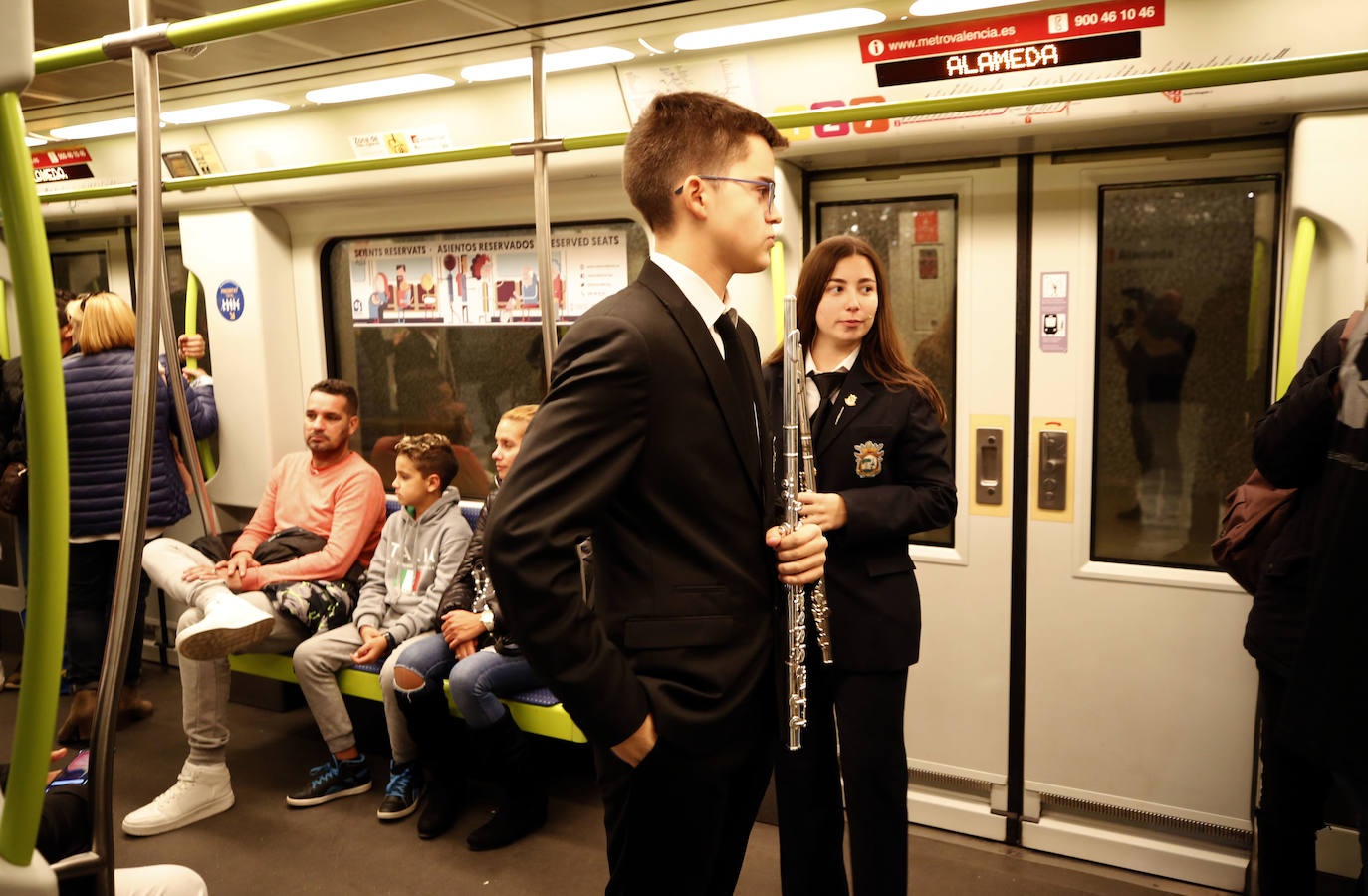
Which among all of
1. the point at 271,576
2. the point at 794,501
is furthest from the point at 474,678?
the point at 794,501

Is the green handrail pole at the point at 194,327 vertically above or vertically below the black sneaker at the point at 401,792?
above

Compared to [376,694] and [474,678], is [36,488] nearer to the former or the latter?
[474,678]

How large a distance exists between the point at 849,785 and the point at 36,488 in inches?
82.8

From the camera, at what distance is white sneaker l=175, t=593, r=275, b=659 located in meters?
3.43

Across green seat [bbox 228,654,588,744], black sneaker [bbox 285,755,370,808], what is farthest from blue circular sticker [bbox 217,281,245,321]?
black sneaker [bbox 285,755,370,808]

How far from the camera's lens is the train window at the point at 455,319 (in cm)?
454

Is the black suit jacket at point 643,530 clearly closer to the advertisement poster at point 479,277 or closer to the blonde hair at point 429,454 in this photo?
the blonde hair at point 429,454

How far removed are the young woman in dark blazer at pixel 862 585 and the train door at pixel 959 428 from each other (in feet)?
3.27

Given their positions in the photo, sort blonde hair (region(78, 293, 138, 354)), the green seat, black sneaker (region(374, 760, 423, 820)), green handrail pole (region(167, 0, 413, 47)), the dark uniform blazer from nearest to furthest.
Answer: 1. green handrail pole (region(167, 0, 413, 47))
2. the dark uniform blazer
3. the green seat
4. black sneaker (region(374, 760, 423, 820))
5. blonde hair (region(78, 293, 138, 354))

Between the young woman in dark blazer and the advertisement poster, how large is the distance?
1.92m

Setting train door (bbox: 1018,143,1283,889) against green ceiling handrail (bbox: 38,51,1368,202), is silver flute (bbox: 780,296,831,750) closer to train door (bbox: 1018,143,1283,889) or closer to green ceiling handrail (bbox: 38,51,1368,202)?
green ceiling handrail (bbox: 38,51,1368,202)

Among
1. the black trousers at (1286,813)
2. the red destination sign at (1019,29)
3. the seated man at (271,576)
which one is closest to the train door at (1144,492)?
the red destination sign at (1019,29)

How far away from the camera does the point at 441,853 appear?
3.65 meters

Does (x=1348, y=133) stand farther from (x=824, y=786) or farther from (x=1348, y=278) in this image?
(x=824, y=786)
